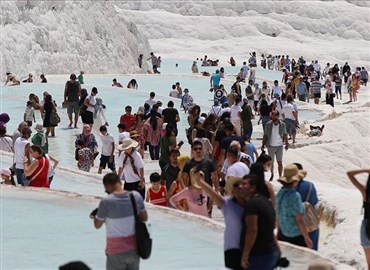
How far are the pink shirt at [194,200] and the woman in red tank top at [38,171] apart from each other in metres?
2.01

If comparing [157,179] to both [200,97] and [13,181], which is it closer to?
[13,181]

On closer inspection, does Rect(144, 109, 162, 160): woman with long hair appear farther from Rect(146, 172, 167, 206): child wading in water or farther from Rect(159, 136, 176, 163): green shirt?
Rect(146, 172, 167, 206): child wading in water

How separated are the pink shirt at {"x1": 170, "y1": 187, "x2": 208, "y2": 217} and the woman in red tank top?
2007 mm

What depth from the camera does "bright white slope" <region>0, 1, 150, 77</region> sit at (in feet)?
100

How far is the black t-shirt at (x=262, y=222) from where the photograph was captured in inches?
258

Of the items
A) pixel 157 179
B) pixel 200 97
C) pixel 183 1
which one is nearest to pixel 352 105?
pixel 200 97

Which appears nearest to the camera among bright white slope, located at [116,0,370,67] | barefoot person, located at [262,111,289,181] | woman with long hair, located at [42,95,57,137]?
barefoot person, located at [262,111,289,181]

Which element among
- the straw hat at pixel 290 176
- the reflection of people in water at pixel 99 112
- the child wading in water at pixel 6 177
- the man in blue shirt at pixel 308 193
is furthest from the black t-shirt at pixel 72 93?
the straw hat at pixel 290 176

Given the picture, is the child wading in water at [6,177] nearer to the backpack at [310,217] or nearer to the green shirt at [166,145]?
the green shirt at [166,145]

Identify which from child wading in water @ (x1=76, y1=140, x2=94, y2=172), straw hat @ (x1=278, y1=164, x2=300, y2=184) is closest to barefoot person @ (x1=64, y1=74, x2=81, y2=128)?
child wading in water @ (x1=76, y1=140, x2=94, y2=172)

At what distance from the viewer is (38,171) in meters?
11.5

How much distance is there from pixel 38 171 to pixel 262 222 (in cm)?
546

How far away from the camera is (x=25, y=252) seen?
9281 millimetres

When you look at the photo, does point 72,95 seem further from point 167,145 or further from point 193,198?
point 193,198
